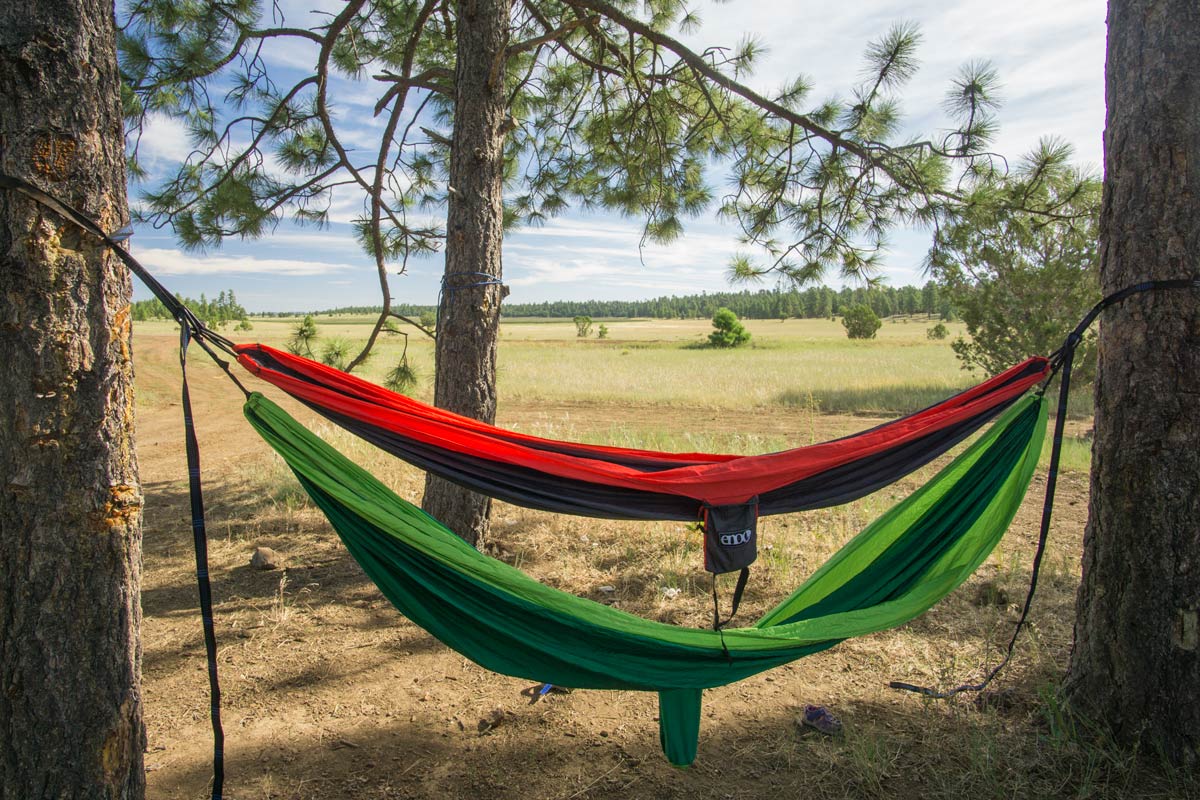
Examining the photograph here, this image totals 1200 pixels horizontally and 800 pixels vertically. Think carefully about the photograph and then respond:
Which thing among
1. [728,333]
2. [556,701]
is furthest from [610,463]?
[728,333]

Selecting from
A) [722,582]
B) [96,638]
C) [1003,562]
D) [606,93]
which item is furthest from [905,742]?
[606,93]

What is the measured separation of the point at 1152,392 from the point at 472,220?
2.73 metres

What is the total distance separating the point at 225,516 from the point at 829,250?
426 centimetres

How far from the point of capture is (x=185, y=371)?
1.42 meters

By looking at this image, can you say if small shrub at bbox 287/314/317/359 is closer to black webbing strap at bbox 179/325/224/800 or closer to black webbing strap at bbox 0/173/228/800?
black webbing strap at bbox 0/173/228/800

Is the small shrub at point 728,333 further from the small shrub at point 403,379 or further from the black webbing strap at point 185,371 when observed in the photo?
the black webbing strap at point 185,371

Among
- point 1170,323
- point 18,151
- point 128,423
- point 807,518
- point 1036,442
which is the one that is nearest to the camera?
point 18,151

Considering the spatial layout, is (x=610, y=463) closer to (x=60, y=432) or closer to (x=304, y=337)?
(x=60, y=432)

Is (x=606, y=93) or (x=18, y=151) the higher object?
(x=606, y=93)

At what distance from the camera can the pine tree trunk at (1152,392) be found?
1776mm

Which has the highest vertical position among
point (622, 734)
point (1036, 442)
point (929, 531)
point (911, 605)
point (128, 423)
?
point (128, 423)

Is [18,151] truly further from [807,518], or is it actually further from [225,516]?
[807,518]

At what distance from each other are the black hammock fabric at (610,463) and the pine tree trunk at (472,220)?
4.72 feet

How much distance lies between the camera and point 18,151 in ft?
4.39
